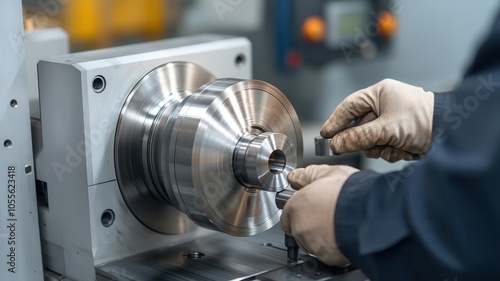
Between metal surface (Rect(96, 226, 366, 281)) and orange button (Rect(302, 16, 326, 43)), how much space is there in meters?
1.41

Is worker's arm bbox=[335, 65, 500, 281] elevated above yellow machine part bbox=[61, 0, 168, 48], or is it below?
below

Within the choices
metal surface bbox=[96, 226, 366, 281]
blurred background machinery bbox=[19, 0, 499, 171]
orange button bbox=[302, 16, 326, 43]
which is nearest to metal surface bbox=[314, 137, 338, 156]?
metal surface bbox=[96, 226, 366, 281]

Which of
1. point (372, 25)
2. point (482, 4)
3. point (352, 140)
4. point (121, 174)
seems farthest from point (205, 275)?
point (482, 4)

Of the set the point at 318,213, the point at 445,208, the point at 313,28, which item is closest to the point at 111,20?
the point at 313,28

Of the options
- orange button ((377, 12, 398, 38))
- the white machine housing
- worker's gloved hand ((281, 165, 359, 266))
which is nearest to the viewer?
worker's gloved hand ((281, 165, 359, 266))

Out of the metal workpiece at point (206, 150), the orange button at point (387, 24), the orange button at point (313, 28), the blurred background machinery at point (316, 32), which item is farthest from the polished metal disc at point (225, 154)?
the orange button at point (387, 24)

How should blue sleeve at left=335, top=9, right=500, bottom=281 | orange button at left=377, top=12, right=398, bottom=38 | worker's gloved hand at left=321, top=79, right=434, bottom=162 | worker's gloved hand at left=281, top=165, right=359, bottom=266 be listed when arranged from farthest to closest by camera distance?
orange button at left=377, top=12, right=398, bottom=38 < worker's gloved hand at left=321, top=79, right=434, bottom=162 < worker's gloved hand at left=281, top=165, right=359, bottom=266 < blue sleeve at left=335, top=9, right=500, bottom=281

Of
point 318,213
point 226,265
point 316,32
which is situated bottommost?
point 226,265

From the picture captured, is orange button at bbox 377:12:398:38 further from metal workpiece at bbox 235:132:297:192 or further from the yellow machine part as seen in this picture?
metal workpiece at bbox 235:132:297:192

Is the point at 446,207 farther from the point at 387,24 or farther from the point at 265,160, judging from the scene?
the point at 387,24

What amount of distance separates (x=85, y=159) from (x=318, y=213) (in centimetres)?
33

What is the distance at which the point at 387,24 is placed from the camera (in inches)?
101

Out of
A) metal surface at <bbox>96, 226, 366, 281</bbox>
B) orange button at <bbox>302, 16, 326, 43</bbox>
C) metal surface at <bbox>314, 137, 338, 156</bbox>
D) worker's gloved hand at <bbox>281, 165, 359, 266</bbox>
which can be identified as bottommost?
metal surface at <bbox>96, 226, 366, 281</bbox>

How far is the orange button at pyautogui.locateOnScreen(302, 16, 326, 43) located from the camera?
2426 millimetres
